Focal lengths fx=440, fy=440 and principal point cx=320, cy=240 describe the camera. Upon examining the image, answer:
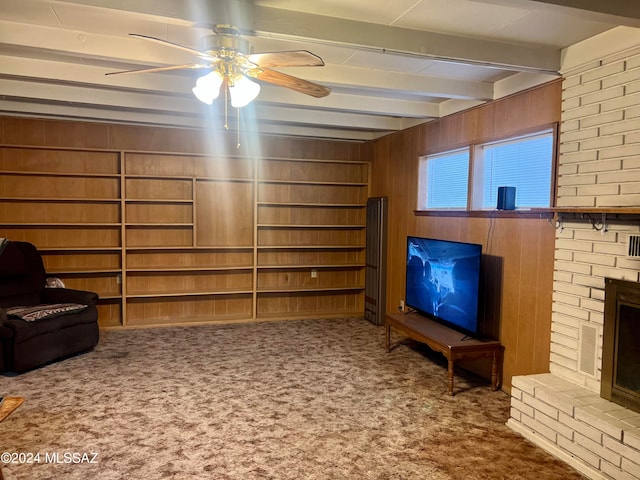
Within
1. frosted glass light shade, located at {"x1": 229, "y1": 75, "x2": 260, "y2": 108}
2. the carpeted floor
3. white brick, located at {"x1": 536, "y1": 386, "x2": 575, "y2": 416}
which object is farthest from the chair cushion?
white brick, located at {"x1": 536, "y1": 386, "x2": 575, "y2": 416}

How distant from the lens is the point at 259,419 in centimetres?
306

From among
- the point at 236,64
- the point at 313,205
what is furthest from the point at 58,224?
the point at 236,64

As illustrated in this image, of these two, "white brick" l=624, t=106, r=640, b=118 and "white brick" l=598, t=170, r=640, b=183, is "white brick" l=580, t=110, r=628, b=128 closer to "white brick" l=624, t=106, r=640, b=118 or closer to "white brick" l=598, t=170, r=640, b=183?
"white brick" l=624, t=106, r=640, b=118

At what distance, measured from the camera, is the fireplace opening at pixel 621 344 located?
8.22 feet

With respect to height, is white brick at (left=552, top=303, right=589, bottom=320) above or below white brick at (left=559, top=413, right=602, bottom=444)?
above

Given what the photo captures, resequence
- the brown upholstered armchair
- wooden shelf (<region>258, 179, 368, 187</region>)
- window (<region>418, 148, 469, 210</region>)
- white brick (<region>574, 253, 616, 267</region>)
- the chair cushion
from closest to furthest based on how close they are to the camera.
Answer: white brick (<region>574, 253, 616, 267</region>), the brown upholstered armchair, the chair cushion, window (<region>418, 148, 469, 210</region>), wooden shelf (<region>258, 179, 368, 187</region>)

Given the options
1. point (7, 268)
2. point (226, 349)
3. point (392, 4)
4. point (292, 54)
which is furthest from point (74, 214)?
point (392, 4)

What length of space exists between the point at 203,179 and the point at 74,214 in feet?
5.17

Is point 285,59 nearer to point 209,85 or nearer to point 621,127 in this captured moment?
point 209,85

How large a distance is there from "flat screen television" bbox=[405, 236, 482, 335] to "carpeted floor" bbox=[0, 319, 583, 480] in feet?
1.76

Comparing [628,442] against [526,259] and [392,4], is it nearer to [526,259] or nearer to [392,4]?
[526,259]

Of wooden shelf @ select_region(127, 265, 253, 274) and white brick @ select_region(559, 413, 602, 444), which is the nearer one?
white brick @ select_region(559, 413, 602, 444)

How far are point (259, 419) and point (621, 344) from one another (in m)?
2.34

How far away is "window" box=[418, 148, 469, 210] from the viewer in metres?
4.38
